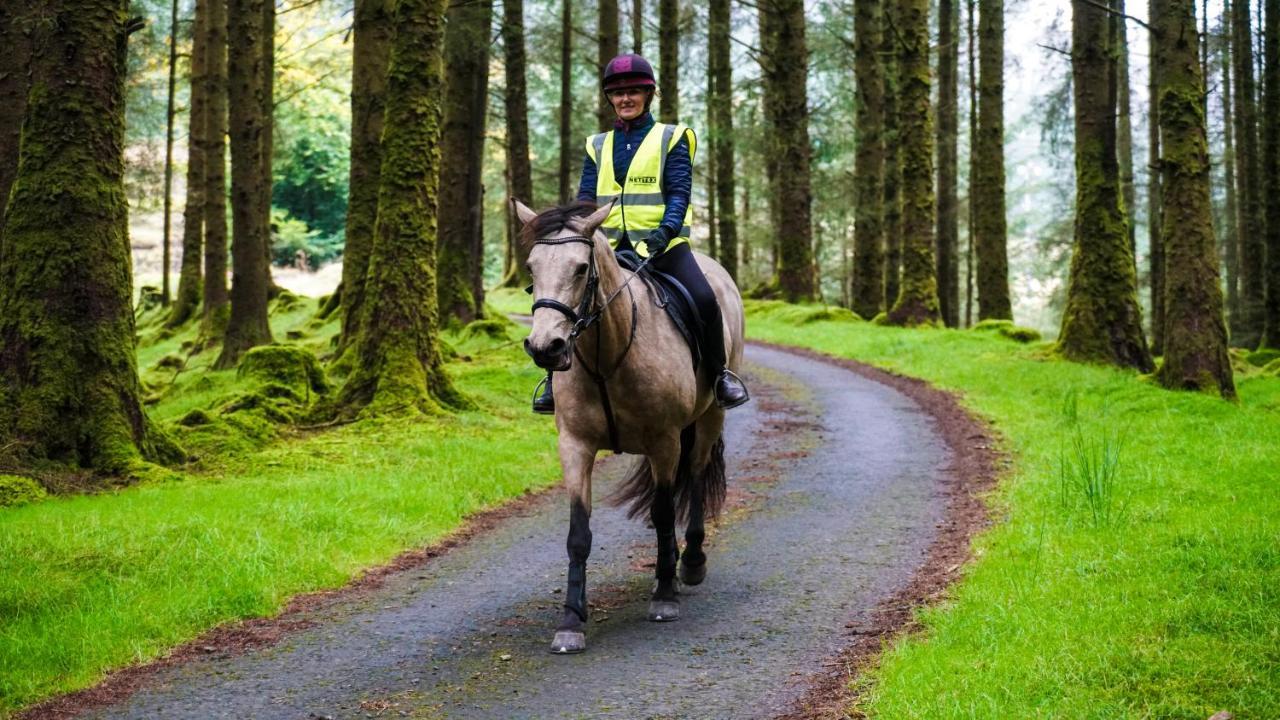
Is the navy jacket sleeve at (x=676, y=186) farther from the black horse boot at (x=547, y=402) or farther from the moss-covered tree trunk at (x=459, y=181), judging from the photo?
the moss-covered tree trunk at (x=459, y=181)

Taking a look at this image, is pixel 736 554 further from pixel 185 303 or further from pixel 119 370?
pixel 185 303

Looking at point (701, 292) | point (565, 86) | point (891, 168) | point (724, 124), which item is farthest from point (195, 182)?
→ point (701, 292)

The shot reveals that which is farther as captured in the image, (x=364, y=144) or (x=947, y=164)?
(x=947, y=164)

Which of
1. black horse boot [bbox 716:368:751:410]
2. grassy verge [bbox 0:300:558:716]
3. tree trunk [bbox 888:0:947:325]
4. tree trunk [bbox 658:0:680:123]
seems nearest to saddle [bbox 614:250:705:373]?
black horse boot [bbox 716:368:751:410]

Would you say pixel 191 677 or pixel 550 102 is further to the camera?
pixel 550 102

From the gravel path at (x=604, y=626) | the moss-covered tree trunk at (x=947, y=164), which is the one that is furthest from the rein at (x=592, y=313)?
the moss-covered tree trunk at (x=947, y=164)

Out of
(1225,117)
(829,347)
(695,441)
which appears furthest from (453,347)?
(1225,117)

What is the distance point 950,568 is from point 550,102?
30152mm

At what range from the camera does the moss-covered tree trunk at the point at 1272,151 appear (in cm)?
1900

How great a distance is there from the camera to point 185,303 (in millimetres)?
28672

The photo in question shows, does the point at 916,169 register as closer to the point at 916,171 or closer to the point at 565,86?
the point at 916,171

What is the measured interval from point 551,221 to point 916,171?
67.2ft

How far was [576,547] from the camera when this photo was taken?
19.5 ft

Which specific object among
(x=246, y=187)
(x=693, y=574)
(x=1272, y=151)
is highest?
(x=1272, y=151)
